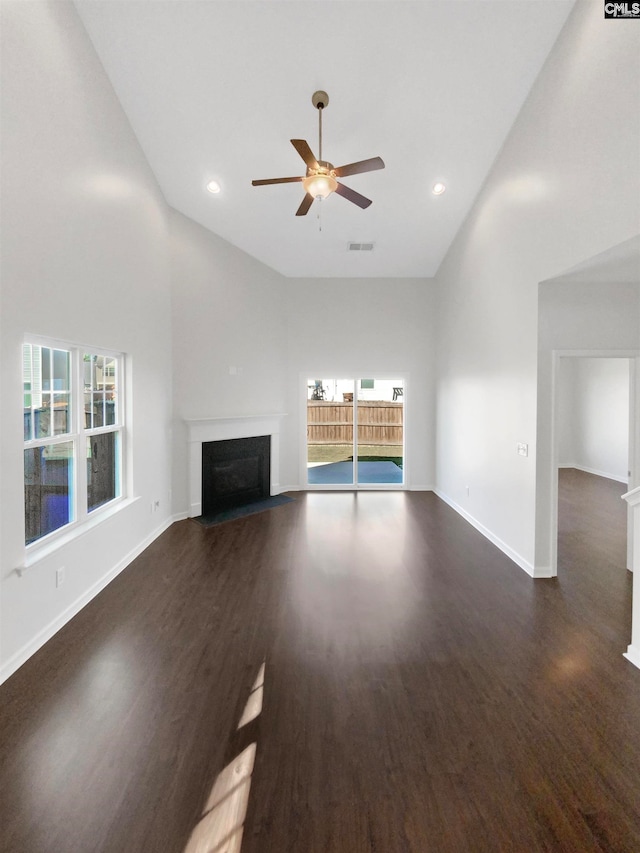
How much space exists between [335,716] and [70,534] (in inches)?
95.4

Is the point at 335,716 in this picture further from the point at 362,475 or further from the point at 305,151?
the point at 362,475

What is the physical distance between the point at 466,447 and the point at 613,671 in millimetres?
3330

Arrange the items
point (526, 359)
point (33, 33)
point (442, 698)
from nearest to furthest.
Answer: point (442, 698) → point (33, 33) → point (526, 359)

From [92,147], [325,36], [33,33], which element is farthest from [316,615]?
[325,36]

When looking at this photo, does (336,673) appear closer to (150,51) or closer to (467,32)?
(467,32)

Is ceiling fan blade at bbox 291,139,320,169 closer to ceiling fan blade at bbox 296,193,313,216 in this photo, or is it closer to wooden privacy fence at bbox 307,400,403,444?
ceiling fan blade at bbox 296,193,313,216

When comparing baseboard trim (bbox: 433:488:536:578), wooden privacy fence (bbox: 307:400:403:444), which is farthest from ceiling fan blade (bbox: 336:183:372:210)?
wooden privacy fence (bbox: 307:400:403:444)

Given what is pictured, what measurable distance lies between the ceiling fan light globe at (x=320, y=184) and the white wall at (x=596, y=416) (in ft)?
19.9

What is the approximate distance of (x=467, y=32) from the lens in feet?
10.7

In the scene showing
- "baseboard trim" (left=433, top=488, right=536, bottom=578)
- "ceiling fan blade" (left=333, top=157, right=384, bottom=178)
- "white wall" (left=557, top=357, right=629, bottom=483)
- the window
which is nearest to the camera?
the window

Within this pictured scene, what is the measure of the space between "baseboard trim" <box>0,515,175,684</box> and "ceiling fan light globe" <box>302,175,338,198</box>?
12.2ft

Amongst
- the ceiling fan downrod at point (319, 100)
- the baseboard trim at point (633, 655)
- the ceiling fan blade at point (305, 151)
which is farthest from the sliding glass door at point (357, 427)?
the baseboard trim at point (633, 655)

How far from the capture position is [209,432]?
5781 mm

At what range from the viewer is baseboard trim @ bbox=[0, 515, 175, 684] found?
2436 mm
